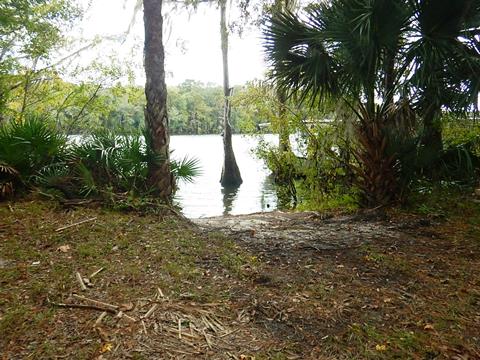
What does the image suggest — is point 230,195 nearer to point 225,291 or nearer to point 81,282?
point 225,291

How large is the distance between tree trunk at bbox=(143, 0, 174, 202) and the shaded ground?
574 mm

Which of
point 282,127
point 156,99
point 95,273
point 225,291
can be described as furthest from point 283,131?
point 95,273

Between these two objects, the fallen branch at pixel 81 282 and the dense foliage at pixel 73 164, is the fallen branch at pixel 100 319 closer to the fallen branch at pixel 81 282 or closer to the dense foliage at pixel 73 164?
the fallen branch at pixel 81 282

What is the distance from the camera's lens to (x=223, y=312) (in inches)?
100

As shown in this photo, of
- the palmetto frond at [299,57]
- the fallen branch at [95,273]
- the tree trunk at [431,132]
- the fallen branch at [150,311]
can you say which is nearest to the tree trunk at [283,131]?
the palmetto frond at [299,57]

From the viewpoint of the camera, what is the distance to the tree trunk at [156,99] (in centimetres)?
439

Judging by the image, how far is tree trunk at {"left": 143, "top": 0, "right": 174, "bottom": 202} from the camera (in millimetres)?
4395

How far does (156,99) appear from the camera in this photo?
14.6 feet

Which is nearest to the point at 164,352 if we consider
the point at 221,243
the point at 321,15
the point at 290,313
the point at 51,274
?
the point at 290,313

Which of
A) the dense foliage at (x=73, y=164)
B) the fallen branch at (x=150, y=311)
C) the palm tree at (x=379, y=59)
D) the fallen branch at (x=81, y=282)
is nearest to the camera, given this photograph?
the fallen branch at (x=150, y=311)

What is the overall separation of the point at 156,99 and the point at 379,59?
3.01m

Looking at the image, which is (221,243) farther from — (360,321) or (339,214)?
(339,214)

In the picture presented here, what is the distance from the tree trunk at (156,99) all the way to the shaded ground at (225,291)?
1.88 ft

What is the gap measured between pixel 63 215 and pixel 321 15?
4331mm
